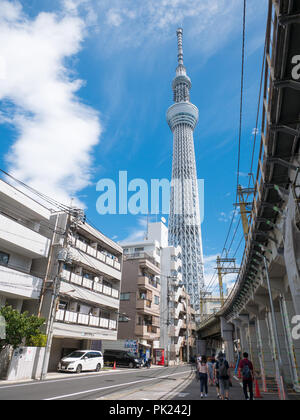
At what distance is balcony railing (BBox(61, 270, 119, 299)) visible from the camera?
2383 centimetres

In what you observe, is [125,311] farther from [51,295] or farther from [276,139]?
[276,139]

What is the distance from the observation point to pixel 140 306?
38.9 m

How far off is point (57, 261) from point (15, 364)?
7.31 meters

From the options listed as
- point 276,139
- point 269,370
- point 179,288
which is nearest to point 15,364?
point 269,370

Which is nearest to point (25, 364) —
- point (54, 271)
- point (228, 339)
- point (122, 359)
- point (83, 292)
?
point (54, 271)

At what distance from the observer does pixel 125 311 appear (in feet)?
129

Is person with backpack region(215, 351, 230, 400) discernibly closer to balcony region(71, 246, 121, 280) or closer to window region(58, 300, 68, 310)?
balcony region(71, 246, 121, 280)

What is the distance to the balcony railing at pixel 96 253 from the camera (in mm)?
25562

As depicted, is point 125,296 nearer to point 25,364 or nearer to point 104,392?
point 25,364

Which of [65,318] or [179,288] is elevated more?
[179,288]

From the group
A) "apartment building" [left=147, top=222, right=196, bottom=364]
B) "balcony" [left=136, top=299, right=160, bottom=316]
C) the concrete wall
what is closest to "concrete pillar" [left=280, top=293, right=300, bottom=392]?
the concrete wall

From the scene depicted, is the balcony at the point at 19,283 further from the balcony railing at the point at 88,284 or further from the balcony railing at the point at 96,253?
the balcony railing at the point at 96,253

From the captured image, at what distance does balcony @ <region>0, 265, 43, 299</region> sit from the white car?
5622 millimetres

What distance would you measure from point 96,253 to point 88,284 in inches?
132
